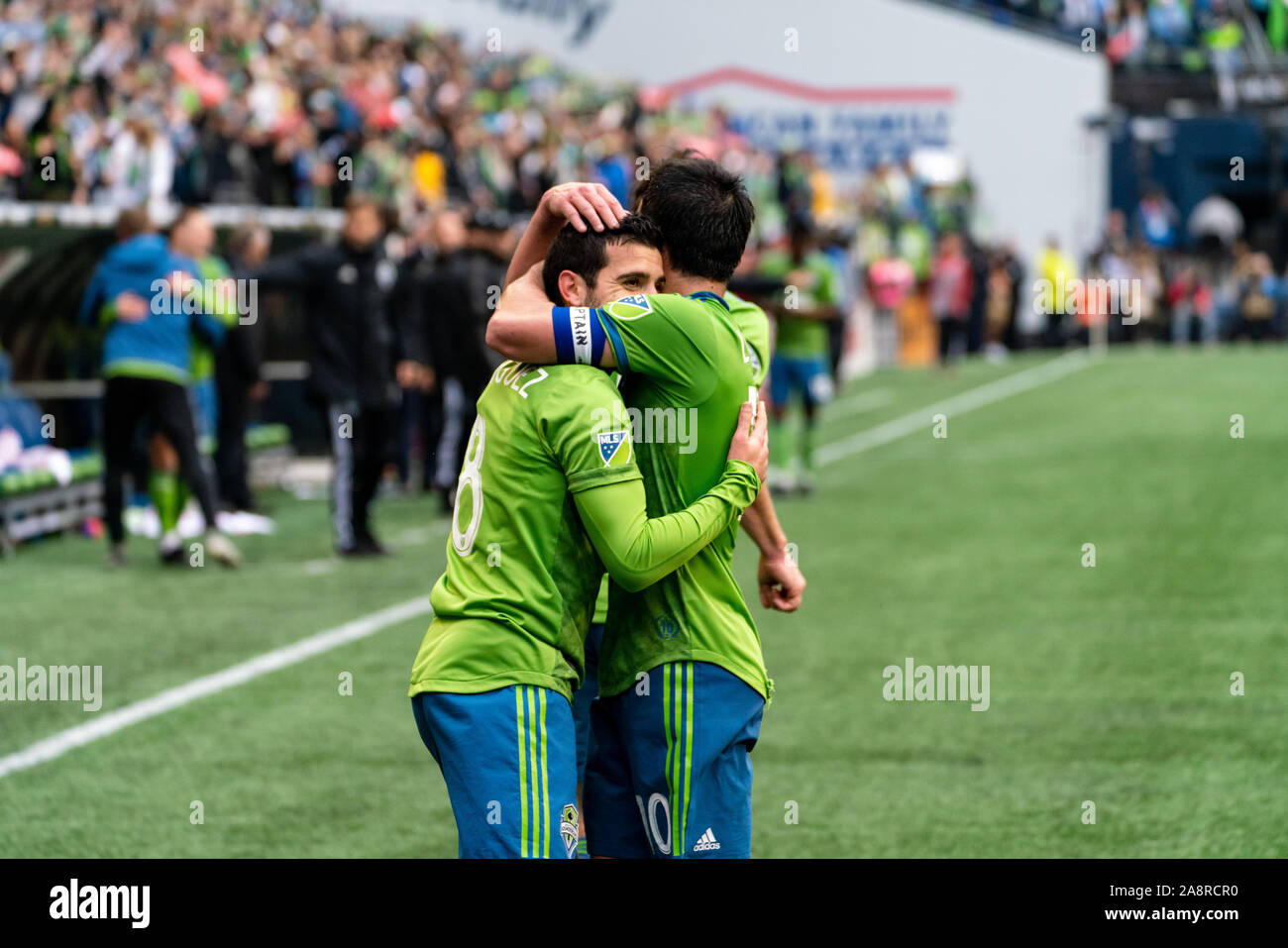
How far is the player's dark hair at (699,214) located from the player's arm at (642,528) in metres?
0.50

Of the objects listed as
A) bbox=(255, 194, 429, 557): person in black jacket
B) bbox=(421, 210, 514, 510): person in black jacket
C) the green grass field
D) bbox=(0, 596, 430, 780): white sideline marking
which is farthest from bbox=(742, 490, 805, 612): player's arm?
bbox=(421, 210, 514, 510): person in black jacket

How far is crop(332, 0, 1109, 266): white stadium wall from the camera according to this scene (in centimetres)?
3959

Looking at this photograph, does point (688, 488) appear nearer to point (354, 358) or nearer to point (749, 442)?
point (749, 442)

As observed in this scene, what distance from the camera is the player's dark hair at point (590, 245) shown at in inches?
149

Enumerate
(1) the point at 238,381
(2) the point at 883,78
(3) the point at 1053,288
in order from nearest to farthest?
(1) the point at 238,381, (3) the point at 1053,288, (2) the point at 883,78

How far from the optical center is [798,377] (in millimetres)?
15375

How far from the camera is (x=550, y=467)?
3.66m

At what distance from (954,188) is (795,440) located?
742 inches

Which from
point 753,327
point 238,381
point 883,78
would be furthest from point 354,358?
point 883,78

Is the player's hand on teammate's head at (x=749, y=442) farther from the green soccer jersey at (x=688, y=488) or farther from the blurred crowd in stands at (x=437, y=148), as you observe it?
the blurred crowd in stands at (x=437, y=148)

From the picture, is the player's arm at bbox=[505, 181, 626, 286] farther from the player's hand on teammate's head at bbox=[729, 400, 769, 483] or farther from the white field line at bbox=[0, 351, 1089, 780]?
the white field line at bbox=[0, 351, 1089, 780]

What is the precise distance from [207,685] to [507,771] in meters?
5.15

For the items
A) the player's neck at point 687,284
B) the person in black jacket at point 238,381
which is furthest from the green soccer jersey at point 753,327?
the person in black jacket at point 238,381
